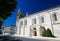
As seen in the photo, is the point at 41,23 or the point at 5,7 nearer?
the point at 5,7

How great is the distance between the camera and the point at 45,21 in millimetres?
32219

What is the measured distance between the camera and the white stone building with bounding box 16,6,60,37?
2919 cm

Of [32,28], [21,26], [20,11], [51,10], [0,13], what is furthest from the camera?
[20,11]

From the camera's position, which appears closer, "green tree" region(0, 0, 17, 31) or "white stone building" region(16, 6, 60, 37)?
"green tree" region(0, 0, 17, 31)

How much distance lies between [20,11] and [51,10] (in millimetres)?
21571

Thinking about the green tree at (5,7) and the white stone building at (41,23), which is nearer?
the green tree at (5,7)

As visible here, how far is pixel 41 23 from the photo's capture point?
3356cm

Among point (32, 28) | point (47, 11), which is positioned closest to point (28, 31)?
point (32, 28)

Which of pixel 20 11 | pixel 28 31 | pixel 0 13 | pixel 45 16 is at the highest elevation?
pixel 20 11

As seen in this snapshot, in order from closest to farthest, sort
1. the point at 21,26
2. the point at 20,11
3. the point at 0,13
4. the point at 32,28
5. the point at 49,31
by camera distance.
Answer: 1. the point at 0,13
2. the point at 49,31
3. the point at 32,28
4. the point at 21,26
5. the point at 20,11

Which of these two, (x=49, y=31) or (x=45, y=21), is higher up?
(x=45, y=21)

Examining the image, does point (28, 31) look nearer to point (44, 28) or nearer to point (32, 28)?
point (32, 28)

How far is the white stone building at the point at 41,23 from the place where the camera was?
29186mm

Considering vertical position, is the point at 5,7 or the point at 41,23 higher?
the point at 5,7
